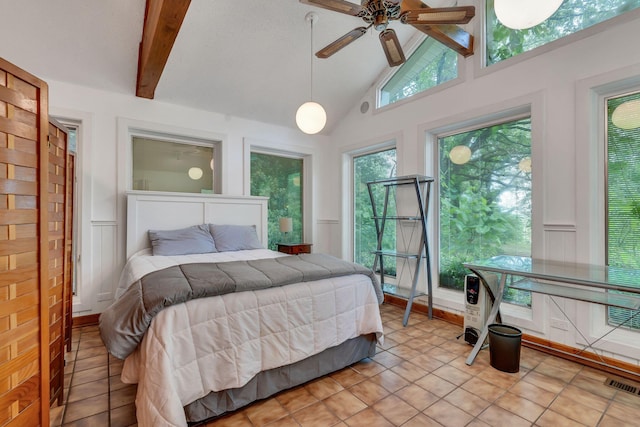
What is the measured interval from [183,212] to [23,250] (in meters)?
2.39

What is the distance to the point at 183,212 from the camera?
3.49 metres

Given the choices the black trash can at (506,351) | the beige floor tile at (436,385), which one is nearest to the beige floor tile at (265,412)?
the beige floor tile at (436,385)

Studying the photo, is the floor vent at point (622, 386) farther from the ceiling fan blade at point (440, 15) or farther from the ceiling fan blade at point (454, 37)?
the ceiling fan blade at point (454, 37)

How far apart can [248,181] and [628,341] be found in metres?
4.05

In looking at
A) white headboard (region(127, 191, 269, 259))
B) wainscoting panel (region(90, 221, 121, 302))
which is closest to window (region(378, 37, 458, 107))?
white headboard (region(127, 191, 269, 259))

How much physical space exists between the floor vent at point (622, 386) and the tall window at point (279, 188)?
11.9 ft

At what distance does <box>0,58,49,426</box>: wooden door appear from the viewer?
1069 mm

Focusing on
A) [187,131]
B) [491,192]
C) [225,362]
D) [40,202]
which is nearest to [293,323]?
[225,362]

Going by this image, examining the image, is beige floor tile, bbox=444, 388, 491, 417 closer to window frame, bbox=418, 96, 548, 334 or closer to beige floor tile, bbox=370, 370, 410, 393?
beige floor tile, bbox=370, 370, 410, 393

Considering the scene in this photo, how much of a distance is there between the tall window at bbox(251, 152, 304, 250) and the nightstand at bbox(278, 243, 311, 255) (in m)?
0.19

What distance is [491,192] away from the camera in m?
3.03

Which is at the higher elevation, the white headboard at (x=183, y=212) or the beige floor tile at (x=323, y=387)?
the white headboard at (x=183, y=212)

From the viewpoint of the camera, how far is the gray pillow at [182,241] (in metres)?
3.02

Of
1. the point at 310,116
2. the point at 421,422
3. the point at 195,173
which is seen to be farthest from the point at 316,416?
the point at 195,173
